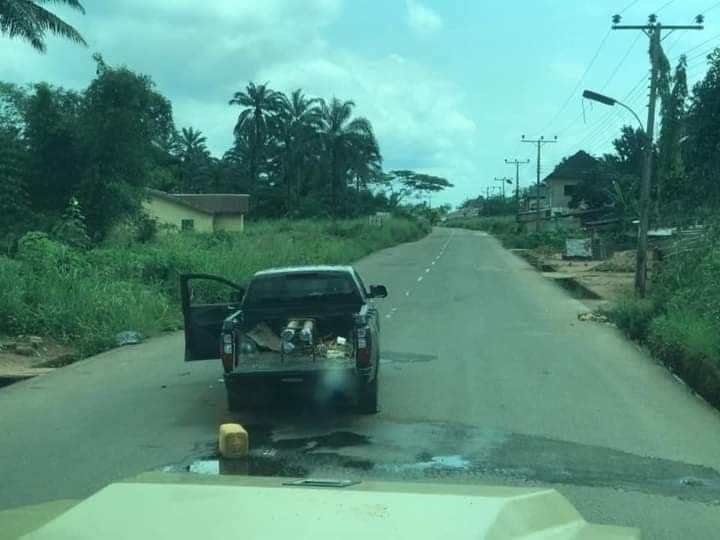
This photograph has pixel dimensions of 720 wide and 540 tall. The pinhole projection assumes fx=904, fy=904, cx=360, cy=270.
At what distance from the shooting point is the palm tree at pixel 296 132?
70.1 m

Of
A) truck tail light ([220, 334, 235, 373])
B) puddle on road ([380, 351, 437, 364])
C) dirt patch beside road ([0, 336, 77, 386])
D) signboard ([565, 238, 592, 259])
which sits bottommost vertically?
dirt patch beside road ([0, 336, 77, 386])

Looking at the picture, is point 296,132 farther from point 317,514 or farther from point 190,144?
point 317,514

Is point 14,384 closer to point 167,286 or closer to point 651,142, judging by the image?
point 167,286

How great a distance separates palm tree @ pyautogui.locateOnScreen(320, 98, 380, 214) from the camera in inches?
2707

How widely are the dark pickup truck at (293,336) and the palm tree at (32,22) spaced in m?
12.7

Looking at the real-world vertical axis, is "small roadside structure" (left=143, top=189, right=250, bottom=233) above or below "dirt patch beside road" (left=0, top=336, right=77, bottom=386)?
above

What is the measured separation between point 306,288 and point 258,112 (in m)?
68.5

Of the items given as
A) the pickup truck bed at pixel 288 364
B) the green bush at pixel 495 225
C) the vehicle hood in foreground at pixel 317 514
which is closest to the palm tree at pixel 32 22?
the pickup truck bed at pixel 288 364

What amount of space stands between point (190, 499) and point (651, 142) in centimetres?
2398

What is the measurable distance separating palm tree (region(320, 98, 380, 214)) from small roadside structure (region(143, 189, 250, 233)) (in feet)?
31.1

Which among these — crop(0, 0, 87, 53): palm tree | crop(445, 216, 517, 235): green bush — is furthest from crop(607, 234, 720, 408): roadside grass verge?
crop(445, 216, 517, 235): green bush

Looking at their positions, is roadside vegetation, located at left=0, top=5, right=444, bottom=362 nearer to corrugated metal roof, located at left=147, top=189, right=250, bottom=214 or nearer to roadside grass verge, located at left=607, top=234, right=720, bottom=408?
corrugated metal roof, located at left=147, top=189, right=250, bottom=214

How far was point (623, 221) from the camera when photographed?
54000 millimetres

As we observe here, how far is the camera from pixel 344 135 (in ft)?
226
